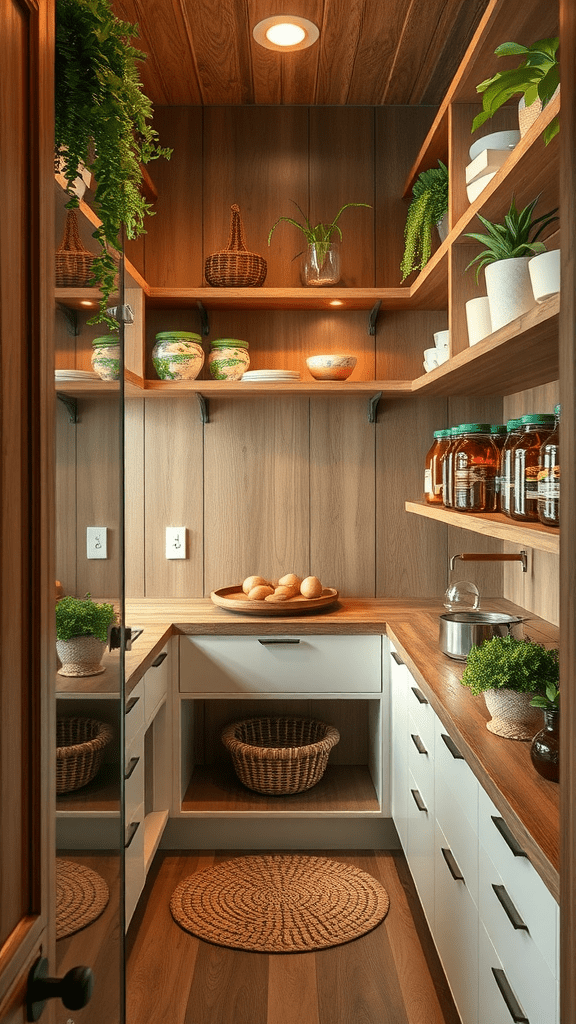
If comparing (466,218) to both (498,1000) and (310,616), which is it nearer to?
(310,616)

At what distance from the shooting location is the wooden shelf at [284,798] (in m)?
2.80

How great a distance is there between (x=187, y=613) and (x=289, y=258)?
1.48 metres

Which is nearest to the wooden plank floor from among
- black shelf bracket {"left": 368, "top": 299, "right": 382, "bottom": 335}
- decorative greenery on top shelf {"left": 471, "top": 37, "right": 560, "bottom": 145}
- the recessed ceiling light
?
decorative greenery on top shelf {"left": 471, "top": 37, "right": 560, "bottom": 145}

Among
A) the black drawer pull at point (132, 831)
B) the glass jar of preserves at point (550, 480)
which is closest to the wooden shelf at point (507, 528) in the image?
the glass jar of preserves at point (550, 480)

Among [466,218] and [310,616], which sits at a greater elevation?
[466,218]

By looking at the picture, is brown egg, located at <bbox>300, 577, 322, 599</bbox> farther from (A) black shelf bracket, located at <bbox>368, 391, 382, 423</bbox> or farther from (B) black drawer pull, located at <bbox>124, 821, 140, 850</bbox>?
Answer: (B) black drawer pull, located at <bbox>124, 821, 140, 850</bbox>

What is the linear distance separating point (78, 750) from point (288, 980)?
1.61 metres

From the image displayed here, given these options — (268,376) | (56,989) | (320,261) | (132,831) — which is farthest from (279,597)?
(56,989)

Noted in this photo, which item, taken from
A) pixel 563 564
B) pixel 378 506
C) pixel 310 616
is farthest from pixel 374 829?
pixel 563 564

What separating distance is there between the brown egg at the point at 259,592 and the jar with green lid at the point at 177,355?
829mm

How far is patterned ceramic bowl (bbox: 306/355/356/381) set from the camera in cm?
304

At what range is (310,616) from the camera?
2916 mm

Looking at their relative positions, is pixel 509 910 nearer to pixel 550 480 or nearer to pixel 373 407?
pixel 550 480

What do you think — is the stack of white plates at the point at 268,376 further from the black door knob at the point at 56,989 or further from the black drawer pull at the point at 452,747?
the black door knob at the point at 56,989
